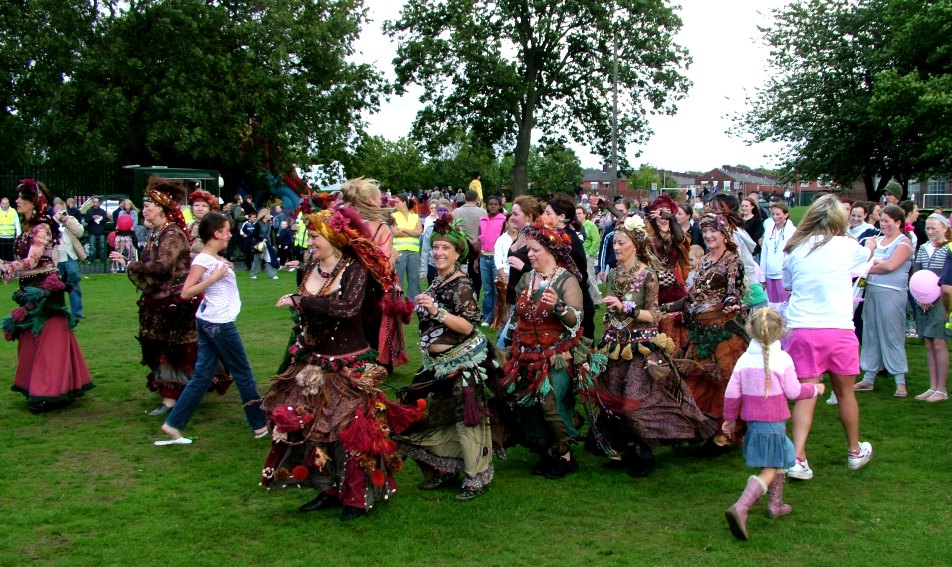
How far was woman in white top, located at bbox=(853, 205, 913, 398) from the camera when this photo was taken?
28.4 feet

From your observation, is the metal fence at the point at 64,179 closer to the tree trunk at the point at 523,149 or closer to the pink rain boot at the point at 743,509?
the tree trunk at the point at 523,149

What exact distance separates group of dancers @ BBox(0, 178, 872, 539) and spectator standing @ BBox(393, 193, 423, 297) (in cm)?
429

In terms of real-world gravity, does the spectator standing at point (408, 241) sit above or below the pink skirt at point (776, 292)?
above

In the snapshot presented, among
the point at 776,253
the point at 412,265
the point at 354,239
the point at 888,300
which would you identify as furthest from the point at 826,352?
the point at 412,265

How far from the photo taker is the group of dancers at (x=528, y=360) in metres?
5.56

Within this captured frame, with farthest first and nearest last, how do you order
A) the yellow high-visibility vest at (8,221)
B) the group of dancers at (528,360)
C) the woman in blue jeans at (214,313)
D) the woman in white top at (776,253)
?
the yellow high-visibility vest at (8,221) < the woman in white top at (776,253) < the woman in blue jeans at (214,313) < the group of dancers at (528,360)

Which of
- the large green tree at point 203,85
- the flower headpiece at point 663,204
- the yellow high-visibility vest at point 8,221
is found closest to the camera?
the flower headpiece at point 663,204

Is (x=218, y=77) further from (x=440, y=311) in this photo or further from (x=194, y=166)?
(x=440, y=311)

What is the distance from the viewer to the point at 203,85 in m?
28.7

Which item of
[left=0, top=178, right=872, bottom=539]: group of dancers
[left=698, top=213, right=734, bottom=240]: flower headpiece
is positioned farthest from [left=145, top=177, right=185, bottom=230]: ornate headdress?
[left=698, top=213, right=734, bottom=240]: flower headpiece

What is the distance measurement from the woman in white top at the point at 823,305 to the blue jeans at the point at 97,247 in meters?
20.6

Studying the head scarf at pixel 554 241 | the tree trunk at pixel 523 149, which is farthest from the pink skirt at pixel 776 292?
the tree trunk at pixel 523 149

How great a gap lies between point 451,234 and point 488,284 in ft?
23.8

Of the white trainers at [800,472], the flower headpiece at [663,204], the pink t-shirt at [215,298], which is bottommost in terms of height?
the white trainers at [800,472]
